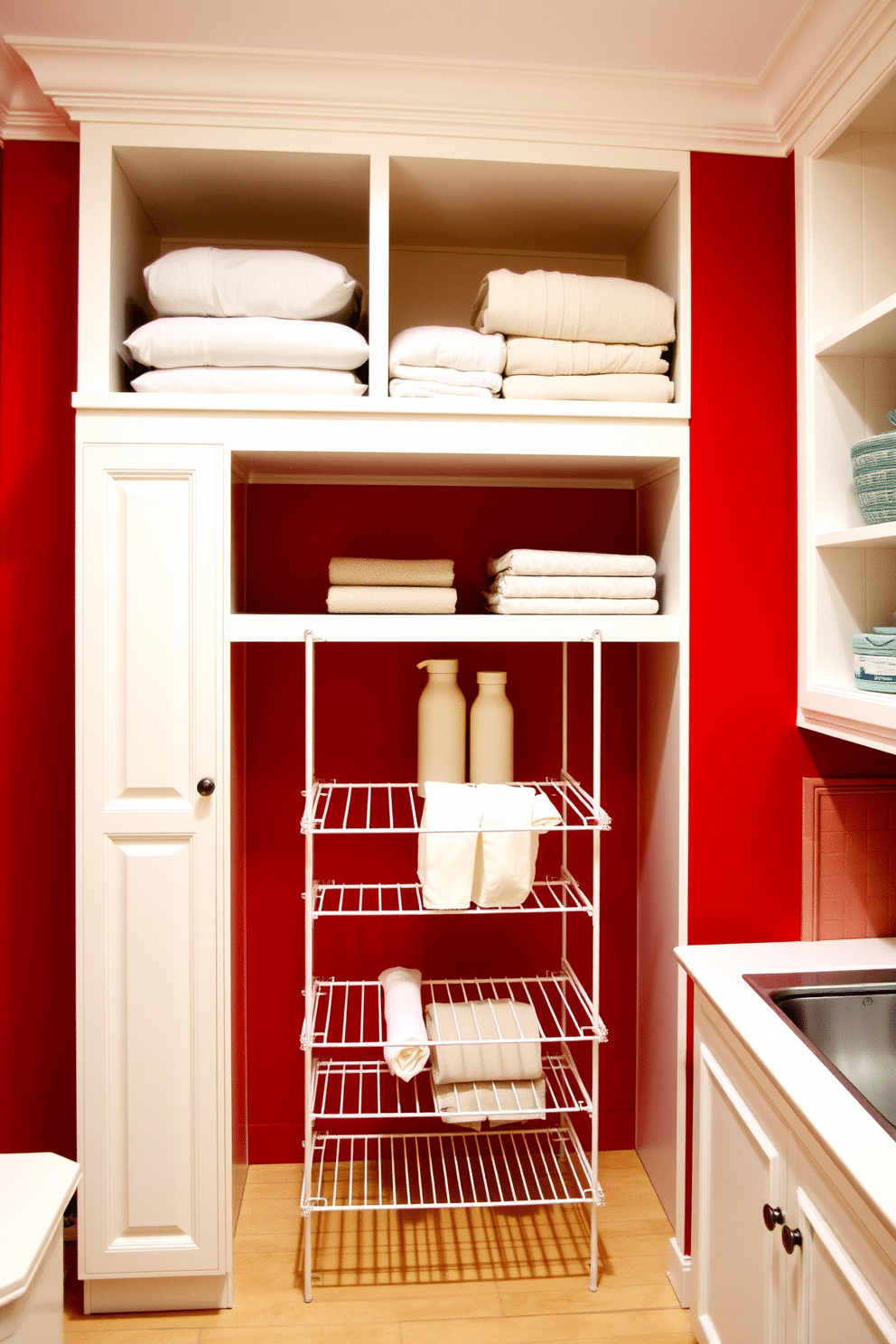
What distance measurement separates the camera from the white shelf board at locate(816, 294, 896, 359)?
5.16 ft

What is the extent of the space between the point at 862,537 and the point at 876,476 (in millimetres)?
111

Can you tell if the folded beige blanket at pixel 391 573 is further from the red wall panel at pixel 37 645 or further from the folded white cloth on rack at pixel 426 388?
the red wall panel at pixel 37 645

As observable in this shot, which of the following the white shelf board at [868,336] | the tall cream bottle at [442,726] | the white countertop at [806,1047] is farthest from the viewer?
the tall cream bottle at [442,726]

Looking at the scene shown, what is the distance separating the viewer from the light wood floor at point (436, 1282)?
5.82 ft

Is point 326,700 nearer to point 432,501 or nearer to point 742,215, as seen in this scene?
point 432,501

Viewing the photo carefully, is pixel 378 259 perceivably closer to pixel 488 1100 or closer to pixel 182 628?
pixel 182 628

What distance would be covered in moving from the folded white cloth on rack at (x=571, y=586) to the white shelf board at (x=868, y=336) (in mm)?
567

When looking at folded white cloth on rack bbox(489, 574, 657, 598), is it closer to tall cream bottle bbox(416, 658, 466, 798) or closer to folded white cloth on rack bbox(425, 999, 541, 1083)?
tall cream bottle bbox(416, 658, 466, 798)

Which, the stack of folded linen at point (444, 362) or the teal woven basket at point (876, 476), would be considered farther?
the stack of folded linen at point (444, 362)

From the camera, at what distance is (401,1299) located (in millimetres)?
1860

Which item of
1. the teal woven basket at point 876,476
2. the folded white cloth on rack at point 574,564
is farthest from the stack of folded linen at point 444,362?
the teal woven basket at point 876,476

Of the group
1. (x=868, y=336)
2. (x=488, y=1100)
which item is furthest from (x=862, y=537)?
(x=488, y=1100)

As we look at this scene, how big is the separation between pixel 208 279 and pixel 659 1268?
7.38 feet

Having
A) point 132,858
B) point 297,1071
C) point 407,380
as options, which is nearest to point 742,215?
point 407,380
